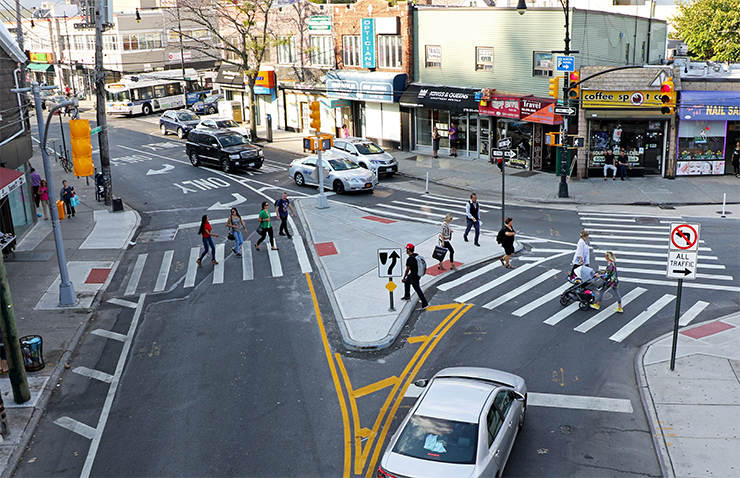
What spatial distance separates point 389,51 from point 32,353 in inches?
1246

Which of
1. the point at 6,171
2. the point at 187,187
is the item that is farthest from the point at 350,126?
the point at 6,171

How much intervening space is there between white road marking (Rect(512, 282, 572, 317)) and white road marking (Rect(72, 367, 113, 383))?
380 inches

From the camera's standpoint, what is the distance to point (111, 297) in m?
19.8

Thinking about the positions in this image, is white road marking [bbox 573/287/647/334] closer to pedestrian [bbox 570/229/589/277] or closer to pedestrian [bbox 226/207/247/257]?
pedestrian [bbox 570/229/589/277]

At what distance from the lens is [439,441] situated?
957 centimetres

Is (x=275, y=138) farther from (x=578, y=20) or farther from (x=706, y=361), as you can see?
(x=706, y=361)

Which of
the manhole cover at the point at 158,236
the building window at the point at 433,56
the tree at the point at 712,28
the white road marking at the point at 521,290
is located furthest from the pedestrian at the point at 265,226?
the tree at the point at 712,28

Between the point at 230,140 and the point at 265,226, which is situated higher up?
the point at 230,140

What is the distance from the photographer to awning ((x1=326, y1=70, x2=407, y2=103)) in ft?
134

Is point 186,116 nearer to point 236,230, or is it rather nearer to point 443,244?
point 236,230

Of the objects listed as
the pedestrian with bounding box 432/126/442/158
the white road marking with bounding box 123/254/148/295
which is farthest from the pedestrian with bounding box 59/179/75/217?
the pedestrian with bounding box 432/126/442/158

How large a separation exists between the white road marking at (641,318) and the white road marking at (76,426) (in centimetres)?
1112

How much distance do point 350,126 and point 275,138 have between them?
21.4 ft

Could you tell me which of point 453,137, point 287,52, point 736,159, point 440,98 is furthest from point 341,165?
point 287,52
